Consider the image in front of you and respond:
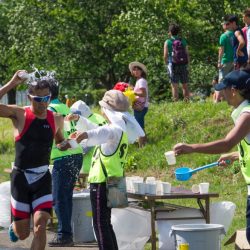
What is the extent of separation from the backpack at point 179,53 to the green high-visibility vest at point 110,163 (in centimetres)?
905

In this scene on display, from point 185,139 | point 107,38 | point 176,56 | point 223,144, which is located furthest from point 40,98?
point 107,38

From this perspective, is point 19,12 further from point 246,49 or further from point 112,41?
point 246,49

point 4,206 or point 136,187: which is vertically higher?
point 136,187

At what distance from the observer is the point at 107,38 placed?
41500mm

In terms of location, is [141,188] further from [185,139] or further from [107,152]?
[185,139]

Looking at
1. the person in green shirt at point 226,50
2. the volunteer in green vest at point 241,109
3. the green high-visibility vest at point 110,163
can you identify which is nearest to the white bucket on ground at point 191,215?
the green high-visibility vest at point 110,163

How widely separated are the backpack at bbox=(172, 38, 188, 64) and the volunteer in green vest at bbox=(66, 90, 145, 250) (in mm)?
8849

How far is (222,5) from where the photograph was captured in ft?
112

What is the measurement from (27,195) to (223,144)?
2.72 metres

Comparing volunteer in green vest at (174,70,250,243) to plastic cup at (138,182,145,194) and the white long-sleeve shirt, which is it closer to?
the white long-sleeve shirt

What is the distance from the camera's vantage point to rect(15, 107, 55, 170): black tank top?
27.4 ft

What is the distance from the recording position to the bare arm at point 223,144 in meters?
6.25

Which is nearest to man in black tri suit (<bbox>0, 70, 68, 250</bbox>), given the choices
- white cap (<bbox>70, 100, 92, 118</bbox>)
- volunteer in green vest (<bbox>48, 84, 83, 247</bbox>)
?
volunteer in green vest (<bbox>48, 84, 83, 247</bbox>)

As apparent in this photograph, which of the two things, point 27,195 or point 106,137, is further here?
point 27,195
